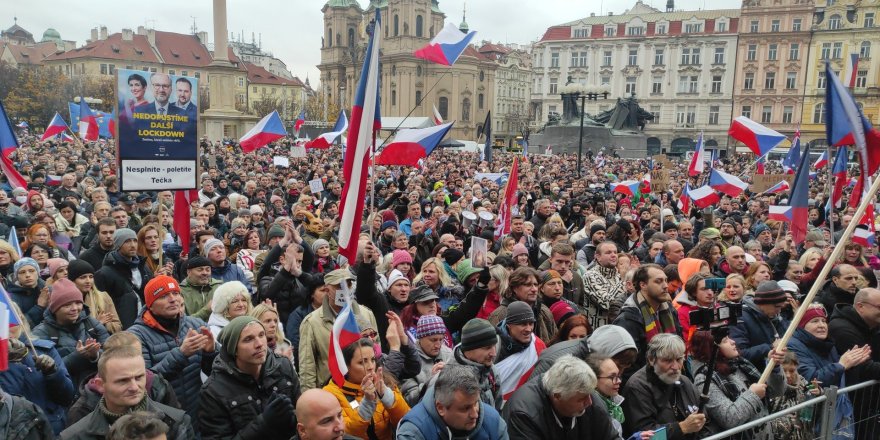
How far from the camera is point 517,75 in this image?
108 m

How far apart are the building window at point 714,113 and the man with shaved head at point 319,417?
7636 cm

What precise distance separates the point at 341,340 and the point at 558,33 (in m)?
78.8

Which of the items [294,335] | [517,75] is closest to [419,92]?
[517,75]

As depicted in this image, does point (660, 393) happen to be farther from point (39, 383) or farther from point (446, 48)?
point (446, 48)

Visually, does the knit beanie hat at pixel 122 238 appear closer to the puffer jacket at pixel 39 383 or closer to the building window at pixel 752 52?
the puffer jacket at pixel 39 383

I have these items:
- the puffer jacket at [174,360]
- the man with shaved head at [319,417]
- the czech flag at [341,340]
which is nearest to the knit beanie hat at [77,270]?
the puffer jacket at [174,360]

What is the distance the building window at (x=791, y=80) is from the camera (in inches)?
2613

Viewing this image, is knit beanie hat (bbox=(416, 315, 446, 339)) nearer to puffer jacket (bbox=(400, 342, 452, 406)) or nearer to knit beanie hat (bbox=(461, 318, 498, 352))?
puffer jacket (bbox=(400, 342, 452, 406))

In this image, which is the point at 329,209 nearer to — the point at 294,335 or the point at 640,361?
the point at 294,335

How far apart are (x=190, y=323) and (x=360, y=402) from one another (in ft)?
5.48

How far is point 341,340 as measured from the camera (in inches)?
147

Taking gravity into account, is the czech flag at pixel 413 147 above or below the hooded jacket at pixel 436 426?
above

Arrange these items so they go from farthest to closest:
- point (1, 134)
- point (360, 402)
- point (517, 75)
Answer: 1. point (517, 75)
2. point (1, 134)
3. point (360, 402)

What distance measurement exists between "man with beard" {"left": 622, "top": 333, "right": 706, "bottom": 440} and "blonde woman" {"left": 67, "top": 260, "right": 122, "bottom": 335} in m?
3.78
